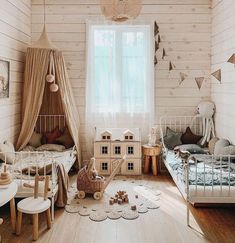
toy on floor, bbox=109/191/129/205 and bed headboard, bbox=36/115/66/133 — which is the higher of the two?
bed headboard, bbox=36/115/66/133

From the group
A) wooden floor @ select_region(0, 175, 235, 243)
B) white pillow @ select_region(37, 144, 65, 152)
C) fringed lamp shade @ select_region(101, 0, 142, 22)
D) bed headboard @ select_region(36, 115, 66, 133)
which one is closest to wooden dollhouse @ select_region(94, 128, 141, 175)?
white pillow @ select_region(37, 144, 65, 152)

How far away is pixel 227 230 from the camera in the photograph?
10.1ft

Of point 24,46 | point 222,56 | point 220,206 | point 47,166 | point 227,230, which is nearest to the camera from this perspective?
point 227,230

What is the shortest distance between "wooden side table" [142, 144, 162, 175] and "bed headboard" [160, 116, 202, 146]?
1.44 ft

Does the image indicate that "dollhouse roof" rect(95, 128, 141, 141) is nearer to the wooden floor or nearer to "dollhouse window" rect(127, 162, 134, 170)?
"dollhouse window" rect(127, 162, 134, 170)

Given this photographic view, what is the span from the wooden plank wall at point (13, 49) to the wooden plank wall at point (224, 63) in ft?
10.1

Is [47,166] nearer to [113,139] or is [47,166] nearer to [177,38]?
[113,139]

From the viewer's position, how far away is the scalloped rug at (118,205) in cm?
345

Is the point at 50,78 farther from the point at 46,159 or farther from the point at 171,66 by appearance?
the point at 171,66

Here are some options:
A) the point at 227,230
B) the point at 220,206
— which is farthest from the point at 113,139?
the point at 227,230

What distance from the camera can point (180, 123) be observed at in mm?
5430

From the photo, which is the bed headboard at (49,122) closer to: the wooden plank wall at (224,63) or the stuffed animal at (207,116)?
the stuffed animal at (207,116)

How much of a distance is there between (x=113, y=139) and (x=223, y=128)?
5.65 ft

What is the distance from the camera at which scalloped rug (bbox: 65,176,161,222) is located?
3.45 meters
